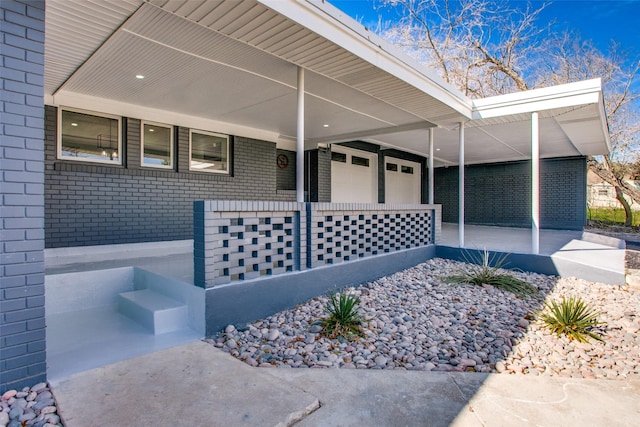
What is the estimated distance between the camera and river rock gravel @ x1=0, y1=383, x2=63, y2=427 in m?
1.92

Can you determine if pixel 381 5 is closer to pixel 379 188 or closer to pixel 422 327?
pixel 379 188

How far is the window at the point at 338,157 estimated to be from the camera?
401 inches

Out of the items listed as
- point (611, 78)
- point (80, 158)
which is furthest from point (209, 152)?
point (611, 78)

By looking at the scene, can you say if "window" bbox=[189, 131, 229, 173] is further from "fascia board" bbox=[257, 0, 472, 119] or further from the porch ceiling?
"fascia board" bbox=[257, 0, 472, 119]

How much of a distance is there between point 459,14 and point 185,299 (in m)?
16.4

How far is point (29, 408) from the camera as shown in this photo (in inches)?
79.9

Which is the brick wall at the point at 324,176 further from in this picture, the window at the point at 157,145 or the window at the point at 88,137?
the window at the point at 88,137

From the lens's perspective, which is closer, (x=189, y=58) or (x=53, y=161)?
(x=189, y=58)

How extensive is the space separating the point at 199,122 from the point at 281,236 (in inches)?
154

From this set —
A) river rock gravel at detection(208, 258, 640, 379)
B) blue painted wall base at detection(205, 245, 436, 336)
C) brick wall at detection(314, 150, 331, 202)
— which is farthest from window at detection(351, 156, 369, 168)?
river rock gravel at detection(208, 258, 640, 379)

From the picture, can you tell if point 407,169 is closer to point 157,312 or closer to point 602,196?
point 157,312

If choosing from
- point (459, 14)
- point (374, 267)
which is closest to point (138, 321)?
point (374, 267)

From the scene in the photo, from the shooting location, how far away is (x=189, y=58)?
13.6 feet

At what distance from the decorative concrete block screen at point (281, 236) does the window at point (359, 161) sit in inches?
192
